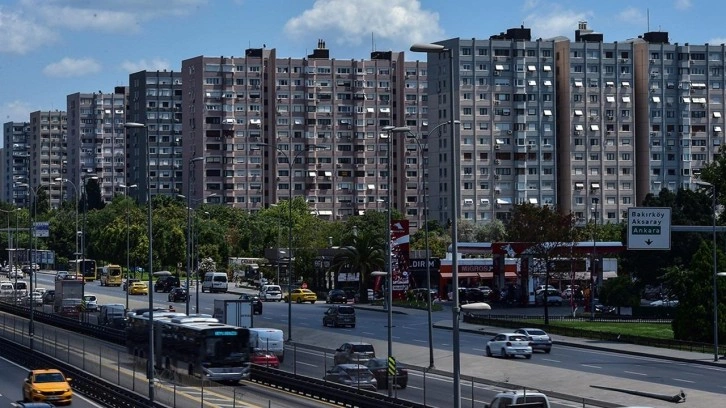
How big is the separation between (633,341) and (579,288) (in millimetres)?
42470

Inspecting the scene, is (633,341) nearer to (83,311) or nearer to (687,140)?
(83,311)

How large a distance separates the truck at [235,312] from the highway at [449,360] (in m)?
3.87

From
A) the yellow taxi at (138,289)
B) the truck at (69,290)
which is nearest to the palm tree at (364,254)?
the yellow taxi at (138,289)

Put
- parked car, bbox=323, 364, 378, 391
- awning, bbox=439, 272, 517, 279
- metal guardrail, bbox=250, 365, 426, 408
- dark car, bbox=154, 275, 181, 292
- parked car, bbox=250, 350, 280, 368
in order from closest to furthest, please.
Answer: metal guardrail, bbox=250, 365, 426, 408 → parked car, bbox=323, 364, 378, 391 → parked car, bbox=250, 350, 280, 368 → awning, bbox=439, 272, 517, 279 → dark car, bbox=154, 275, 181, 292

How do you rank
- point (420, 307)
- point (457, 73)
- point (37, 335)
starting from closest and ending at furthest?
point (37, 335) → point (420, 307) → point (457, 73)

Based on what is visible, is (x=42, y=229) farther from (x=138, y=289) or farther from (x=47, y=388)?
(x=47, y=388)

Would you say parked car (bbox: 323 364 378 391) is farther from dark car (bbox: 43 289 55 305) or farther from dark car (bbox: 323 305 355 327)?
dark car (bbox: 43 289 55 305)

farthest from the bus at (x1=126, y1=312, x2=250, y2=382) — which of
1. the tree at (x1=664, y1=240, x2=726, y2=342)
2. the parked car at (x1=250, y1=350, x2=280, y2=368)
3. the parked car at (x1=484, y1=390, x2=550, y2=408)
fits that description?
the tree at (x1=664, y1=240, x2=726, y2=342)

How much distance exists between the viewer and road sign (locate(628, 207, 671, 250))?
209ft

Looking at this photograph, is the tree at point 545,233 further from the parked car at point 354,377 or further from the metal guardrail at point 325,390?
the parked car at point 354,377

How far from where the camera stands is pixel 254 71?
189m

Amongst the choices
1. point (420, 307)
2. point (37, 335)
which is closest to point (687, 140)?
point (420, 307)

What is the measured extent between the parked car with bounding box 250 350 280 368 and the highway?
37.7 inches

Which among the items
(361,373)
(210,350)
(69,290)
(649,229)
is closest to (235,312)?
(210,350)
